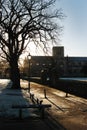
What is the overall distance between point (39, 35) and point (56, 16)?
3615 mm

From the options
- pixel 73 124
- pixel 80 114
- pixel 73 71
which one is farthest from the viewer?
pixel 73 71

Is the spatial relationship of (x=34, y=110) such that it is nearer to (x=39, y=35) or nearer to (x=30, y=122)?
(x=30, y=122)

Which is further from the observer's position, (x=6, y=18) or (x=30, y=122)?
(x=6, y=18)

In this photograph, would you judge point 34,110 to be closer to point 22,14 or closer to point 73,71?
point 22,14

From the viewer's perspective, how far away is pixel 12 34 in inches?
2013

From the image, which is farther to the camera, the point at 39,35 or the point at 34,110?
the point at 39,35

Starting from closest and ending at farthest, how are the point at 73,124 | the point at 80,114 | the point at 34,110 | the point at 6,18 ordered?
the point at 73,124 < the point at 80,114 < the point at 34,110 < the point at 6,18

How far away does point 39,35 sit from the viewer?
5131 centimetres

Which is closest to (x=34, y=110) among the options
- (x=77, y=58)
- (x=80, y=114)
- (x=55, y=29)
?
(x=80, y=114)

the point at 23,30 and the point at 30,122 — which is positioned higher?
the point at 23,30

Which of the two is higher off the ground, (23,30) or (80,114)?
(23,30)

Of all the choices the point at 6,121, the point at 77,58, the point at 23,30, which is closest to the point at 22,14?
the point at 23,30

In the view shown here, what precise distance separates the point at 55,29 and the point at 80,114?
32545mm

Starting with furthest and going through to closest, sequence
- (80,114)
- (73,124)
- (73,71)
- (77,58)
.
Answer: (77,58)
(73,71)
(80,114)
(73,124)
